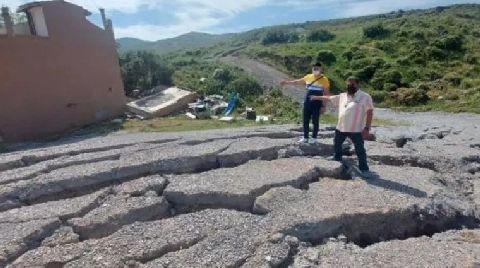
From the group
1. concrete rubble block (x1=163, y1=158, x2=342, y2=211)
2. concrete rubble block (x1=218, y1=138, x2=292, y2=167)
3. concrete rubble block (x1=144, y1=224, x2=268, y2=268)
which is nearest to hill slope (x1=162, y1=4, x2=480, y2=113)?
concrete rubble block (x1=218, y1=138, x2=292, y2=167)

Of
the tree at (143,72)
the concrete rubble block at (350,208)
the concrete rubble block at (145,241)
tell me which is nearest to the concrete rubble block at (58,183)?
the concrete rubble block at (145,241)

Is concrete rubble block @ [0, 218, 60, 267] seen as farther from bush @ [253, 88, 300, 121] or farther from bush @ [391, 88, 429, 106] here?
bush @ [391, 88, 429, 106]

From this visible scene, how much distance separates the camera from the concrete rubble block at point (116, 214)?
17.9 feet

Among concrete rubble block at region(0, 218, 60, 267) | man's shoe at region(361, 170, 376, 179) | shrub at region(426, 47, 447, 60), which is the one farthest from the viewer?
shrub at region(426, 47, 447, 60)

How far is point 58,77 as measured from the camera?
13.5m

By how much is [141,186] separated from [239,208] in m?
1.58

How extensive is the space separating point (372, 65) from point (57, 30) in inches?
845

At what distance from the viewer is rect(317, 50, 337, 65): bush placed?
33.6 metres

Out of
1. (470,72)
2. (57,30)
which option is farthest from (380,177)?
(470,72)

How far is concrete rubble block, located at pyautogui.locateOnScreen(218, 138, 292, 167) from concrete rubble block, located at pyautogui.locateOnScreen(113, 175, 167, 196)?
1.24 m

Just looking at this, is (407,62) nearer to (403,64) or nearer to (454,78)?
(403,64)

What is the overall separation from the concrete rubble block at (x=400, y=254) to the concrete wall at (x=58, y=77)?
403 inches

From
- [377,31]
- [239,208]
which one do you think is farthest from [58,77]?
[377,31]

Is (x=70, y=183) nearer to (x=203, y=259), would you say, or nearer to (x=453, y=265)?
(x=203, y=259)
